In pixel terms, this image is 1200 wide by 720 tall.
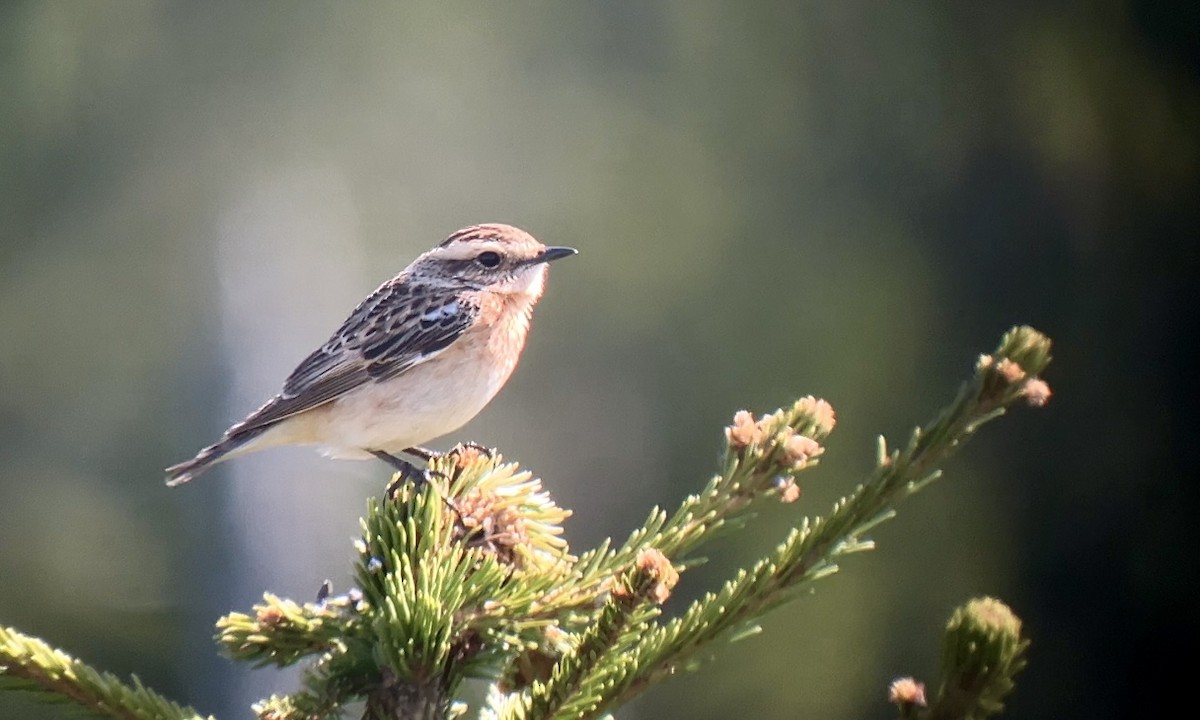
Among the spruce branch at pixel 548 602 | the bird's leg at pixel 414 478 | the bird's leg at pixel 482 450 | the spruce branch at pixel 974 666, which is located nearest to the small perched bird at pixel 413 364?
the bird's leg at pixel 414 478

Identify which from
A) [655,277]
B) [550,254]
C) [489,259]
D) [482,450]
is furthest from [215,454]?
[655,277]

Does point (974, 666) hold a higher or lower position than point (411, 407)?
higher

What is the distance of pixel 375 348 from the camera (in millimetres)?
3252

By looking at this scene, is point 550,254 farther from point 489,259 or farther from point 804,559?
point 804,559

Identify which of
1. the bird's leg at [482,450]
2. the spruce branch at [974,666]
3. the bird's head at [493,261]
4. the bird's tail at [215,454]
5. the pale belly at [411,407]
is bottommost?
the bird's tail at [215,454]

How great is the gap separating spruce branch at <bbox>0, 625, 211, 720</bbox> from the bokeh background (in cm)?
331

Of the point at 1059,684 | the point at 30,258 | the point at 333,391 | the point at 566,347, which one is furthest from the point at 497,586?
the point at 30,258

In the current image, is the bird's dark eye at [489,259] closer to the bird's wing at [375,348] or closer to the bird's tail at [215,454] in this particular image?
the bird's wing at [375,348]

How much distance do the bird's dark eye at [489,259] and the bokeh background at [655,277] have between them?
1.66m

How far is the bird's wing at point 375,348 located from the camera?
314 centimetres

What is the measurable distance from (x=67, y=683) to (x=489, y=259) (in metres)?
2.18

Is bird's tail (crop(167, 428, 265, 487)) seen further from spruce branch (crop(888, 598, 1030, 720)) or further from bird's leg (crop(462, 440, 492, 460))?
spruce branch (crop(888, 598, 1030, 720))

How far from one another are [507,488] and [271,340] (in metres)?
4.35

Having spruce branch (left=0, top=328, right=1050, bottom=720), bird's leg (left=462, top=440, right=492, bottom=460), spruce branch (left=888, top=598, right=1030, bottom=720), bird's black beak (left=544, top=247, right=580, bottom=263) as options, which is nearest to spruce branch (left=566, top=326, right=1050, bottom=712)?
spruce branch (left=0, top=328, right=1050, bottom=720)
